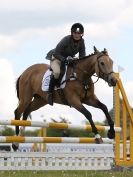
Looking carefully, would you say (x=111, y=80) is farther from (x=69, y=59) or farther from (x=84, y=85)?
(x=69, y=59)

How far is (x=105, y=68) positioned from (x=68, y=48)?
918mm

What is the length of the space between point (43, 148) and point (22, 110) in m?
1.75

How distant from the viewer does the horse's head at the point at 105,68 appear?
342 inches

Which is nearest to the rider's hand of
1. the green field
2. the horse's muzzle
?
the horse's muzzle

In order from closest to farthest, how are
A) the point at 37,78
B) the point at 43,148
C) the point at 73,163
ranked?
the point at 73,163, the point at 37,78, the point at 43,148

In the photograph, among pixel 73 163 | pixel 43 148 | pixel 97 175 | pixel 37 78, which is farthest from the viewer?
pixel 43 148

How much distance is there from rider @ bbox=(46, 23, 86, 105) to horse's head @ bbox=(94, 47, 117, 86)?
0.48 m

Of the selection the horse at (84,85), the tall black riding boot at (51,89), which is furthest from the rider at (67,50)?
the horse at (84,85)

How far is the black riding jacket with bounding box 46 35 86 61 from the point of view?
9.37 meters

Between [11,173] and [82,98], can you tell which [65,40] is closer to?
[82,98]

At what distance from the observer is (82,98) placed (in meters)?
9.32

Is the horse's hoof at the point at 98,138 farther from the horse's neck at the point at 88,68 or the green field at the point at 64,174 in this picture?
the horse's neck at the point at 88,68

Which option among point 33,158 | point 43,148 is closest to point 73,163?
point 33,158

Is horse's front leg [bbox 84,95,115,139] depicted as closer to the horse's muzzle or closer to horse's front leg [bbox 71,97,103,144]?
horse's front leg [bbox 71,97,103,144]
